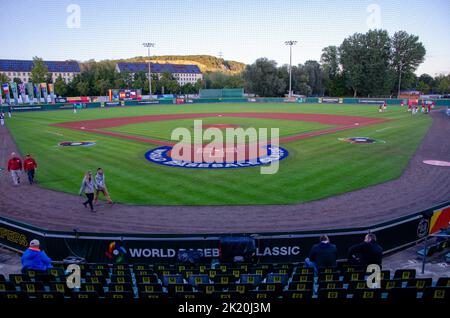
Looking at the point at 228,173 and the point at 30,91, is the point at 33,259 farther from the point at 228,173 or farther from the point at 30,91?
the point at 30,91

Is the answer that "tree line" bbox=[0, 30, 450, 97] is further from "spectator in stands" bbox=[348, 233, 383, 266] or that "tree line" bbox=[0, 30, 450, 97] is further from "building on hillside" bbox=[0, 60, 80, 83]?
"spectator in stands" bbox=[348, 233, 383, 266]

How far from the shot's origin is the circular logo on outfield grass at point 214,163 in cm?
2270

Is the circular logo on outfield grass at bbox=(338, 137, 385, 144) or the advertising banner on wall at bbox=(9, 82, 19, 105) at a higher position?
the advertising banner on wall at bbox=(9, 82, 19, 105)

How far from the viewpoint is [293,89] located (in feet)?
398

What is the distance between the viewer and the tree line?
105062mm

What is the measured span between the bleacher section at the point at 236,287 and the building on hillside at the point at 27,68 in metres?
155

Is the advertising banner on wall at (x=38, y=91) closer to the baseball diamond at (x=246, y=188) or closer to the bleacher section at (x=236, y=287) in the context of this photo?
the baseball diamond at (x=246, y=188)

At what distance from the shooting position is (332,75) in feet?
391

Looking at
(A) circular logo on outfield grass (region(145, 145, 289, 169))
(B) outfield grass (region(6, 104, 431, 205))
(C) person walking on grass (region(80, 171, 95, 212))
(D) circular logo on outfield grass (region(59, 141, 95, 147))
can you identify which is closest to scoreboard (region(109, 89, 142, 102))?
(B) outfield grass (region(6, 104, 431, 205))

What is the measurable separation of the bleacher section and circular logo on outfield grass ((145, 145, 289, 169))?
14.3 metres

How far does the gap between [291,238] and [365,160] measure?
51.3 feet
